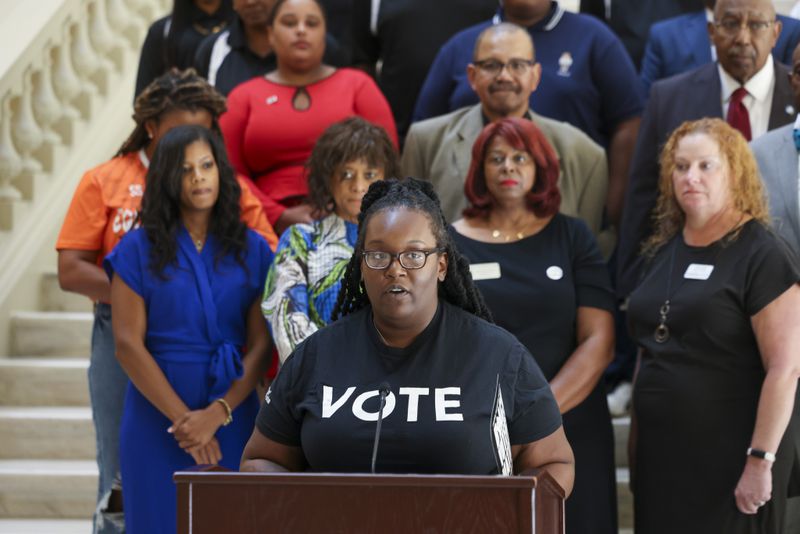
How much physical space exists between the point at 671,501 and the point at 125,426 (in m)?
1.83

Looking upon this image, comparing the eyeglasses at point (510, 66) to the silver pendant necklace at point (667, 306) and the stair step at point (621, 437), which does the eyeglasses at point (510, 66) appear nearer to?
the silver pendant necklace at point (667, 306)

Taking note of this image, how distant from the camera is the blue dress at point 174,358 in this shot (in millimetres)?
4023

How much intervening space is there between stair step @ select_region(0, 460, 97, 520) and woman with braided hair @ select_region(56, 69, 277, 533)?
952mm

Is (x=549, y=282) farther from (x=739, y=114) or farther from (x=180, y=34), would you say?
(x=180, y=34)

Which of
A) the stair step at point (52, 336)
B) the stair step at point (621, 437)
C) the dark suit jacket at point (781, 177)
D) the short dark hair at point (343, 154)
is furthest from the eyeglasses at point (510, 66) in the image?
the stair step at point (52, 336)

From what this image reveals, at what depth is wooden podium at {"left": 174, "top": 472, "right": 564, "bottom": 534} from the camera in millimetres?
2234

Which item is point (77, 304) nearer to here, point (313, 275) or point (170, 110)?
point (170, 110)

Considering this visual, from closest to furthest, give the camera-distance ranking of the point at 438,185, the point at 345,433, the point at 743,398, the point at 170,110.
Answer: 1. the point at 345,433
2. the point at 743,398
3. the point at 170,110
4. the point at 438,185

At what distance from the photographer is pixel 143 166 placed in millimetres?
4594

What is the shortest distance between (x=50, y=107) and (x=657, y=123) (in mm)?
3364

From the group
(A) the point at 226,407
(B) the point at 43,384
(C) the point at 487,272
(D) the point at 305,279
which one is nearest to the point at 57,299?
(B) the point at 43,384

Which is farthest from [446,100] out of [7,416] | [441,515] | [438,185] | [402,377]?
[441,515]

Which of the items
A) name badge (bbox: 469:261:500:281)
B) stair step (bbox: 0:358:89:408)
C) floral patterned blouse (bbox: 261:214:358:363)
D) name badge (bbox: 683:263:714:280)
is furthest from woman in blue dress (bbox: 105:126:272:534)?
stair step (bbox: 0:358:89:408)

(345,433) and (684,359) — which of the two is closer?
(345,433)
